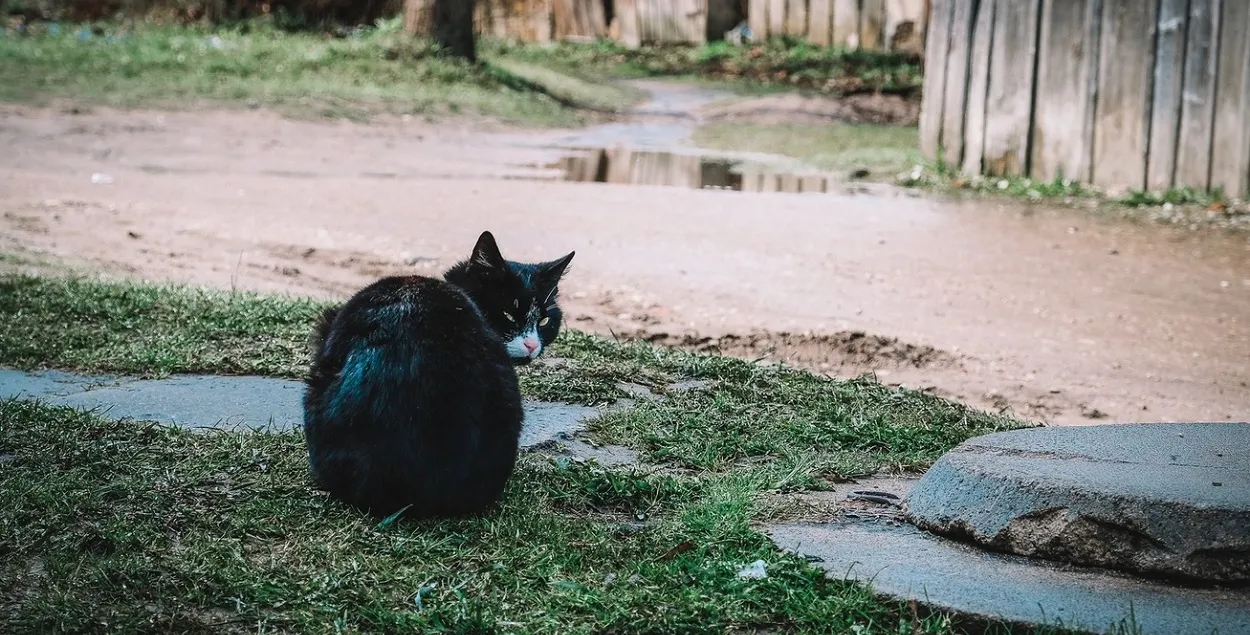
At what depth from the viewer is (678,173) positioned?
11750 mm

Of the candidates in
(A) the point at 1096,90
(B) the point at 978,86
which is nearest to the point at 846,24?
(B) the point at 978,86

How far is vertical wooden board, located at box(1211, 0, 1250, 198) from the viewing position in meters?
9.80

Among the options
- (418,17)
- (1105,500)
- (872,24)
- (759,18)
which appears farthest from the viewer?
(759,18)

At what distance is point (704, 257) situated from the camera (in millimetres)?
8258

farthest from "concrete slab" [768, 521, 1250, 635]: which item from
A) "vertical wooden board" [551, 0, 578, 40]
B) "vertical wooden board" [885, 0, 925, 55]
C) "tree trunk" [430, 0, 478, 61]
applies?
"vertical wooden board" [551, 0, 578, 40]

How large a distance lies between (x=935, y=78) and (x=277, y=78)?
7284 millimetres

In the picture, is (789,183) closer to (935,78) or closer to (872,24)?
(935,78)

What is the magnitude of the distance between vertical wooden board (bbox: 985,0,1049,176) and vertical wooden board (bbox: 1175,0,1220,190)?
1.23 meters

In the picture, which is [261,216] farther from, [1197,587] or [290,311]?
[1197,587]

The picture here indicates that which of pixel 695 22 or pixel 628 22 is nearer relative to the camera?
pixel 695 22

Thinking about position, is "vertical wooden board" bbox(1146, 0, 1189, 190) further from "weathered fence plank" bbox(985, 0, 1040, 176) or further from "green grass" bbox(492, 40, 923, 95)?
"green grass" bbox(492, 40, 923, 95)

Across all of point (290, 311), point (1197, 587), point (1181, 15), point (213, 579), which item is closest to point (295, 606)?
point (213, 579)

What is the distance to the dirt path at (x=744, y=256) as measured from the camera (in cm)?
658

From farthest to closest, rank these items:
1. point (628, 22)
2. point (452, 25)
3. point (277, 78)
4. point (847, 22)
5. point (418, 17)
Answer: point (628, 22) → point (847, 22) → point (418, 17) → point (452, 25) → point (277, 78)
